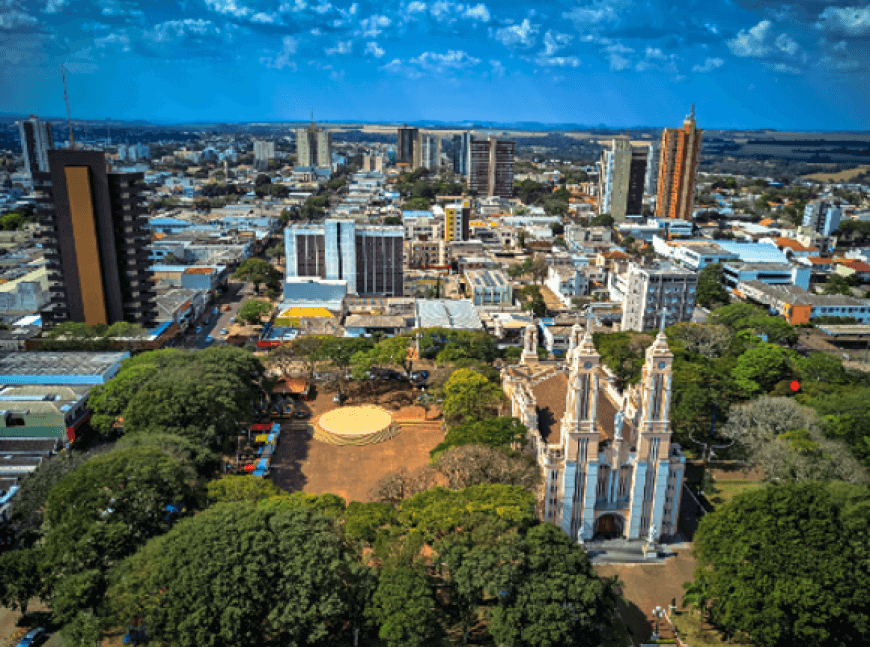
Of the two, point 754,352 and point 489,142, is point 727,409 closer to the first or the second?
point 754,352

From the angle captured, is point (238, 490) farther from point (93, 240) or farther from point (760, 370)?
point (760, 370)

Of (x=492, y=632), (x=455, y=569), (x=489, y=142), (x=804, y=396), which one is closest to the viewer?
(x=492, y=632)

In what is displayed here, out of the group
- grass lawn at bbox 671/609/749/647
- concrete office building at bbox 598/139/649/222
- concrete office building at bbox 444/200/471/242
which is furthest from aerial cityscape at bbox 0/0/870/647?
concrete office building at bbox 598/139/649/222

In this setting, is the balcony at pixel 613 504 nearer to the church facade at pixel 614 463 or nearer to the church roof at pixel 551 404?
the church facade at pixel 614 463

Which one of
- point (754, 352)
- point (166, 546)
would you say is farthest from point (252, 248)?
point (166, 546)

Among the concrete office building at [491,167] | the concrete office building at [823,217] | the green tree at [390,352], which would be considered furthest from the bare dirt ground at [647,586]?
the concrete office building at [491,167]

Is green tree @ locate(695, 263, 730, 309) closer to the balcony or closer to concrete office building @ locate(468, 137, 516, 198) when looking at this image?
the balcony
